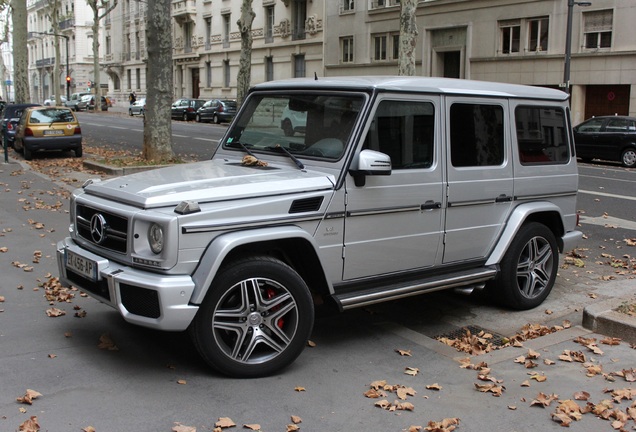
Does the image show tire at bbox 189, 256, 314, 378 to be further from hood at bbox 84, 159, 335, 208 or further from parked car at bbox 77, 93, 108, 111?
parked car at bbox 77, 93, 108, 111

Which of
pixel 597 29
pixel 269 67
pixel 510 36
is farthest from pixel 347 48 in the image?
pixel 597 29

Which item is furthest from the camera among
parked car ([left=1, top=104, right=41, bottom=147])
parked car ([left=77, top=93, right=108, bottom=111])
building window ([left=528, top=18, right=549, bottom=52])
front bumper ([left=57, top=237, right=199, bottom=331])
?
parked car ([left=77, top=93, right=108, bottom=111])

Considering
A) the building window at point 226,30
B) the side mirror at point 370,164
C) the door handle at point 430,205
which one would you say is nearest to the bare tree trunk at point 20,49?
the building window at point 226,30

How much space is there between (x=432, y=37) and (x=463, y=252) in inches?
1411

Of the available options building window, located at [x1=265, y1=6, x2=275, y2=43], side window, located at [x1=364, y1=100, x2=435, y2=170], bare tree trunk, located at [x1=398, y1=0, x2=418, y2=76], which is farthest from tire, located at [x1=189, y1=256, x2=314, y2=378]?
building window, located at [x1=265, y1=6, x2=275, y2=43]

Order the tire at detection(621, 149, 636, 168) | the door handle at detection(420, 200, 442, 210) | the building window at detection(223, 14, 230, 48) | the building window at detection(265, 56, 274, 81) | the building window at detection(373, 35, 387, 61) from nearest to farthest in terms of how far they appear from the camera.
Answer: the door handle at detection(420, 200, 442, 210) → the tire at detection(621, 149, 636, 168) → the building window at detection(373, 35, 387, 61) → the building window at detection(265, 56, 274, 81) → the building window at detection(223, 14, 230, 48)

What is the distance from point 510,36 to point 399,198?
32.4 meters

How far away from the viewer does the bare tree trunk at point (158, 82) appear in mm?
15570

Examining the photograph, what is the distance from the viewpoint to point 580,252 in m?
9.45

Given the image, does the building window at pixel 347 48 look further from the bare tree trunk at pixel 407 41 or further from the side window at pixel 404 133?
the side window at pixel 404 133

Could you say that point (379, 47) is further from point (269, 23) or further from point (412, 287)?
point (412, 287)

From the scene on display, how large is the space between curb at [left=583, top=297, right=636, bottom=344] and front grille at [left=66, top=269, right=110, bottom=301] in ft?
12.8

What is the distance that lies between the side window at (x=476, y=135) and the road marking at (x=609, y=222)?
596 cm

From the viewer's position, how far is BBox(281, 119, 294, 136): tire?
5705mm
